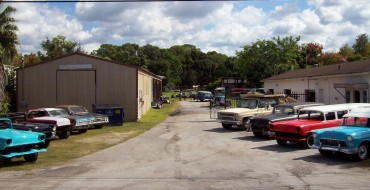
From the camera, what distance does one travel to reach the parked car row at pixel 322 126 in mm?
12422

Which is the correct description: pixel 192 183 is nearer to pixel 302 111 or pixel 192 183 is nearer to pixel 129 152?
pixel 129 152

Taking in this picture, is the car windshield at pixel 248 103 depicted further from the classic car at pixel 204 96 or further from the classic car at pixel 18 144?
the classic car at pixel 204 96

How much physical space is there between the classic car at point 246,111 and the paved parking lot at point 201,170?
16.4 ft

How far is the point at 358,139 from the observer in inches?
483

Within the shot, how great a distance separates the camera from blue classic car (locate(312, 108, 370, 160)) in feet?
40.1

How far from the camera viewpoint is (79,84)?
2981cm

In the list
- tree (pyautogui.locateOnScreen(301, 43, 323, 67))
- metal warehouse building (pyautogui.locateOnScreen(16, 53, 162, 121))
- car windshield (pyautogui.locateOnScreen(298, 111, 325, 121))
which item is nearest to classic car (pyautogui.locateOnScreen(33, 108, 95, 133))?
metal warehouse building (pyautogui.locateOnScreen(16, 53, 162, 121))

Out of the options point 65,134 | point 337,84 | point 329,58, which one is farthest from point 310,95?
point 329,58

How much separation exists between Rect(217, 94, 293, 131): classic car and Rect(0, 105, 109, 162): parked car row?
7217mm

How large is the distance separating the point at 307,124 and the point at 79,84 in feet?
61.3

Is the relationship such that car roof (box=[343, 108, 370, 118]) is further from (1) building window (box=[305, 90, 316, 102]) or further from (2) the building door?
(2) the building door

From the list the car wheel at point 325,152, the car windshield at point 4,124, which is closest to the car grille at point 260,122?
the car wheel at point 325,152

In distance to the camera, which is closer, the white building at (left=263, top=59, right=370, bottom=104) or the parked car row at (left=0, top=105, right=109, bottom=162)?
the parked car row at (left=0, top=105, right=109, bottom=162)

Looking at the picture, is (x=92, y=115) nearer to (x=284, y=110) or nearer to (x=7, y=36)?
(x=7, y=36)
